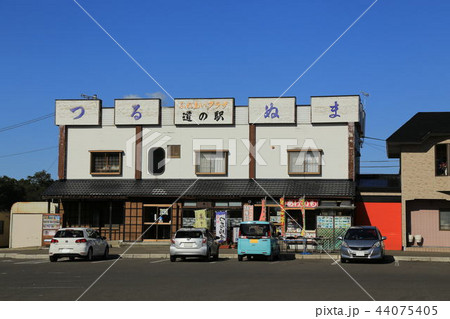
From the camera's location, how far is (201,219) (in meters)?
38.6

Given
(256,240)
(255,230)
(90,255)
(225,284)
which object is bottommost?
(90,255)

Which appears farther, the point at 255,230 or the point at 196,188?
the point at 196,188

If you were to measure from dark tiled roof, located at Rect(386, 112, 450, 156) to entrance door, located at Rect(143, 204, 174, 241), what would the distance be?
14557mm

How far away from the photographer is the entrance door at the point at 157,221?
1598 inches

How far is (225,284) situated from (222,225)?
70.4 ft

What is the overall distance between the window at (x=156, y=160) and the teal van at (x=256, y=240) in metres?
15.5

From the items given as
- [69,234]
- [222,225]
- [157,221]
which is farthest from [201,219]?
[69,234]

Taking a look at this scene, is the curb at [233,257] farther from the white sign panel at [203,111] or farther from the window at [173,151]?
the white sign panel at [203,111]

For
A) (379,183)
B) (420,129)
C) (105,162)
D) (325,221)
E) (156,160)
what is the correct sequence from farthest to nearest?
(105,162)
(156,160)
(379,183)
(420,129)
(325,221)

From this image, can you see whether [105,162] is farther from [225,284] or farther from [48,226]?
[225,284]

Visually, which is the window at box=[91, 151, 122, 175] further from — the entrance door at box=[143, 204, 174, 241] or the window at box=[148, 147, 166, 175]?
the entrance door at box=[143, 204, 174, 241]

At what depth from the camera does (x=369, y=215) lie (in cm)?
3806

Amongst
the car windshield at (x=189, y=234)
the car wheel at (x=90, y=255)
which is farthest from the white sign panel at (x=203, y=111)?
the car wheel at (x=90, y=255)

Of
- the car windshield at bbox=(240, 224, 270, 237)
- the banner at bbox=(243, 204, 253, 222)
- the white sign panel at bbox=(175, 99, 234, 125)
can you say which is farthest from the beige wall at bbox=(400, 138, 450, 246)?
the car windshield at bbox=(240, 224, 270, 237)
